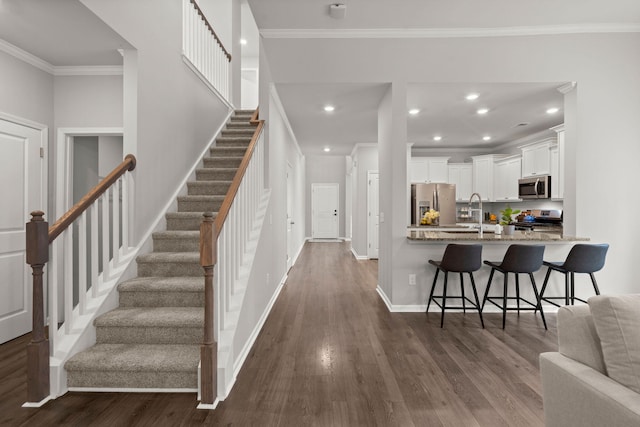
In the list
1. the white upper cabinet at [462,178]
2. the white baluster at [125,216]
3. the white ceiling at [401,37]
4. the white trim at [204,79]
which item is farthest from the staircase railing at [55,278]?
the white upper cabinet at [462,178]

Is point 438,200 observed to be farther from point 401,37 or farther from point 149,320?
point 149,320

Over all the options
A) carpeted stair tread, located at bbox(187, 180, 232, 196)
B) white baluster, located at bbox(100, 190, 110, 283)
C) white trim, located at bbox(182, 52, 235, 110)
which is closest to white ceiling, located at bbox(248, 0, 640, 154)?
white trim, located at bbox(182, 52, 235, 110)

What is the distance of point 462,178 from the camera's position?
8.12 metres

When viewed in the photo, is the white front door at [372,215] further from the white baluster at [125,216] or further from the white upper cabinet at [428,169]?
the white baluster at [125,216]

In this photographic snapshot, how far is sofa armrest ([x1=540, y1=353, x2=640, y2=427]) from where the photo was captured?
108 cm

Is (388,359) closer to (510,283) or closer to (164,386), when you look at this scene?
(164,386)

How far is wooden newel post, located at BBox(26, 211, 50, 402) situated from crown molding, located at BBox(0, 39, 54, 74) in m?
1.95

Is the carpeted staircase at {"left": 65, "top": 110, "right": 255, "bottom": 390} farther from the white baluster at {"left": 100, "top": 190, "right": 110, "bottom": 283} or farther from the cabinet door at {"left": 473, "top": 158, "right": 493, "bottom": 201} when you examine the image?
the cabinet door at {"left": 473, "top": 158, "right": 493, "bottom": 201}

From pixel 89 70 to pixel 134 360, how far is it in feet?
9.85

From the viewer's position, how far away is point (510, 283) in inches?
161

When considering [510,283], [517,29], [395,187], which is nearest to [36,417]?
[395,187]

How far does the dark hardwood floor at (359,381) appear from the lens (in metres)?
2.01

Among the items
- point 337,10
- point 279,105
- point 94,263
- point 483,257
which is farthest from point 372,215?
point 94,263

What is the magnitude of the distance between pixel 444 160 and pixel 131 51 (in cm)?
679
